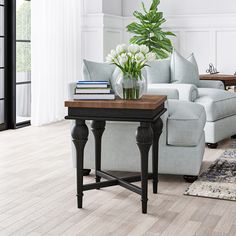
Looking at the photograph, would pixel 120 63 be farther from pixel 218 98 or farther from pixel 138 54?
pixel 218 98

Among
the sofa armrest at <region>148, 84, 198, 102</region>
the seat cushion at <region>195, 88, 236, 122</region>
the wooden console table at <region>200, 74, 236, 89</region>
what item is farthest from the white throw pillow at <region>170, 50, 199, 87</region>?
the wooden console table at <region>200, 74, 236, 89</region>

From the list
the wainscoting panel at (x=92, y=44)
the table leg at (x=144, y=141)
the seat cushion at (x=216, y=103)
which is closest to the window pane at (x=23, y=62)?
the wainscoting panel at (x=92, y=44)

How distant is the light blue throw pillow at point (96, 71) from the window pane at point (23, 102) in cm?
290

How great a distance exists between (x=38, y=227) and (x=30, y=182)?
1.02 metres

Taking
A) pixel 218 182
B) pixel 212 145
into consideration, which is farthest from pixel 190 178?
pixel 212 145

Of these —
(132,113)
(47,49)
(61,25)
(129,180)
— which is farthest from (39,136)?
(132,113)

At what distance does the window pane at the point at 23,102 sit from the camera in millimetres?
6727

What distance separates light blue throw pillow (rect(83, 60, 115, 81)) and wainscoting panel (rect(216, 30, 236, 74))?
4054mm

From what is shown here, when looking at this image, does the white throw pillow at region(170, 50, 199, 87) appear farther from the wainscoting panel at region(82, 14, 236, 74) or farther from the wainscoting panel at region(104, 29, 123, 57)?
the wainscoting panel at region(104, 29, 123, 57)

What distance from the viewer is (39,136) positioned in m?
5.82

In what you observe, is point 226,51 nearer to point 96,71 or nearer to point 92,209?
point 96,71

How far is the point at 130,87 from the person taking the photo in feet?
10.5

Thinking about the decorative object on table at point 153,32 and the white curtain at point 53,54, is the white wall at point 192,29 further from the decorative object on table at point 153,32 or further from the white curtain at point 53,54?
the decorative object on table at point 153,32

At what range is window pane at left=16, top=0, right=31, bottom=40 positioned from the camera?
660 cm
